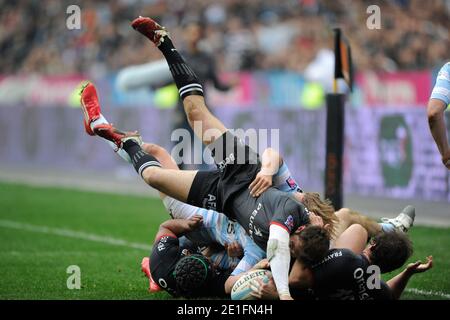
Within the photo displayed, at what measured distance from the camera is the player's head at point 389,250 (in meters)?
7.29

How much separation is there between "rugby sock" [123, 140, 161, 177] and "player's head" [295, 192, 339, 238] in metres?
1.47

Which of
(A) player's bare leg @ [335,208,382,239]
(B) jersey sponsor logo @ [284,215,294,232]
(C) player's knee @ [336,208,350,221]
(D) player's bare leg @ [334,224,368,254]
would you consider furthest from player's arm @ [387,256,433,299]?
(B) jersey sponsor logo @ [284,215,294,232]

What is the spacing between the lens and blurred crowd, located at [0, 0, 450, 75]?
18734 mm

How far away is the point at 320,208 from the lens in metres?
7.44

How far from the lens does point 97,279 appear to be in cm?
852

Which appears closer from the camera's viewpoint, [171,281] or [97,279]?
[171,281]

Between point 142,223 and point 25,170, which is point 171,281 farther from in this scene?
point 25,170

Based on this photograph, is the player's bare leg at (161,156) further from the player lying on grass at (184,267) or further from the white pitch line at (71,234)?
the white pitch line at (71,234)

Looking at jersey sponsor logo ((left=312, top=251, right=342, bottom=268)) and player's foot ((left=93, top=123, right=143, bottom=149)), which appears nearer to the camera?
jersey sponsor logo ((left=312, top=251, right=342, bottom=268))

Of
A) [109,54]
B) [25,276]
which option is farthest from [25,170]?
[25,276]

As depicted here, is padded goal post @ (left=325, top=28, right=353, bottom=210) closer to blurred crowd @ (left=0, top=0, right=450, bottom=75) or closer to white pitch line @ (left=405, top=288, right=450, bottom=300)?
white pitch line @ (left=405, top=288, right=450, bottom=300)

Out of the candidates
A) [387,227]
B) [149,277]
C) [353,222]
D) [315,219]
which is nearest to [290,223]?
[315,219]

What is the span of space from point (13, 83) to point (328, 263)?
20.7 meters

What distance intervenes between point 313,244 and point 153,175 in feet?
6.08
